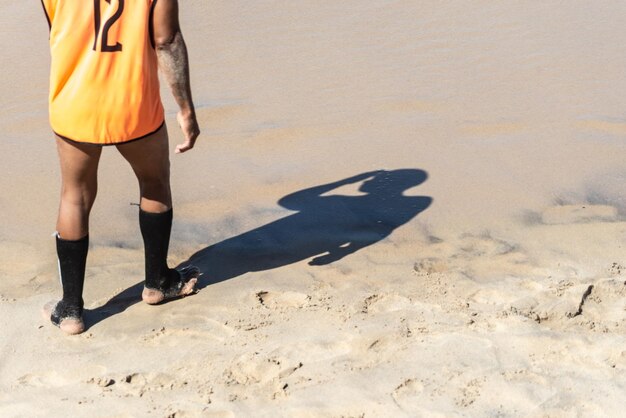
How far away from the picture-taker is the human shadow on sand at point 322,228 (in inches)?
194

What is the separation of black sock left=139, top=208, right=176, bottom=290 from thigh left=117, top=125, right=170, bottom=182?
204 mm

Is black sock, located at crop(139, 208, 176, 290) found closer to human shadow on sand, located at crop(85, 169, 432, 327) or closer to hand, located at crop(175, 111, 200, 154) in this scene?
human shadow on sand, located at crop(85, 169, 432, 327)

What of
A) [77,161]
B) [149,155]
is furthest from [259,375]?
[77,161]

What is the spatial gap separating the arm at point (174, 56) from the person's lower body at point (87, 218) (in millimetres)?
143

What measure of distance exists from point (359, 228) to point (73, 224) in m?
1.71

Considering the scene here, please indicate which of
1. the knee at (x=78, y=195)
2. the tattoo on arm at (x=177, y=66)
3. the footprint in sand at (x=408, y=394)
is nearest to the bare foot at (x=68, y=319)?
the knee at (x=78, y=195)

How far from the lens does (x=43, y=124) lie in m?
6.55

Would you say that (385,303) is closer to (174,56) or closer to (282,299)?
(282,299)

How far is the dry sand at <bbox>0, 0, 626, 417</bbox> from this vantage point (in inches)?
152

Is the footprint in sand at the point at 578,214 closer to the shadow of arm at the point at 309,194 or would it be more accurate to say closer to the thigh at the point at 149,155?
the shadow of arm at the point at 309,194

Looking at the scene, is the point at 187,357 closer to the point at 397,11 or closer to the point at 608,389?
the point at 608,389

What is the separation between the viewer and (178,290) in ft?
15.0

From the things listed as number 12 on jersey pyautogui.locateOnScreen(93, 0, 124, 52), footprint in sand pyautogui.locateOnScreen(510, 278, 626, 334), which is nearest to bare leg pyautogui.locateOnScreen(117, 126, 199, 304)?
number 12 on jersey pyautogui.locateOnScreen(93, 0, 124, 52)

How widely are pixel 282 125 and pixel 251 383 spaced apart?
2.92 metres
